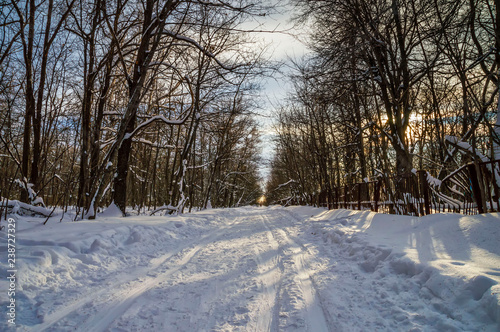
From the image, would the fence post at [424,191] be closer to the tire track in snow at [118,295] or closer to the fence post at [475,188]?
the fence post at [475,188]

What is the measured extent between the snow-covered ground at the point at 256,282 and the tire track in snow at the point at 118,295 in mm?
14

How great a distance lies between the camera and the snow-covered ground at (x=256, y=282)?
2.42m

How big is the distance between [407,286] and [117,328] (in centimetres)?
332

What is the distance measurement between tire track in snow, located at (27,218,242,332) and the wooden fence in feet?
21.0

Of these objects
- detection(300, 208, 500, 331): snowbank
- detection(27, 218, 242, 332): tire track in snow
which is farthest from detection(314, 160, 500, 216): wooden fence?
detection(27, 218, 242, 332): tire track in snow

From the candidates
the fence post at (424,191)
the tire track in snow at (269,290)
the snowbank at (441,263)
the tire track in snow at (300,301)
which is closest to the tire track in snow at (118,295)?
the tire track in snow at (269,290)

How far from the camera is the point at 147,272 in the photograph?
390 centimetres

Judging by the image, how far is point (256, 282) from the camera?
11.7 ft

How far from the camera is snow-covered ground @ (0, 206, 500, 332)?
242 centimetres

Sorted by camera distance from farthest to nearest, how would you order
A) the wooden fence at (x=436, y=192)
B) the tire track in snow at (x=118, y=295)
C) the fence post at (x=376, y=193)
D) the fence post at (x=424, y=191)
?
the fence post at (x=376, y=193) → the fence post at (x=424, y=191) → the wooden fence at (x=436, y=192) → the tire track in snow at (x=118, y=295)

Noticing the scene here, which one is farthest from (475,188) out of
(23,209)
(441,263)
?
(23,209)

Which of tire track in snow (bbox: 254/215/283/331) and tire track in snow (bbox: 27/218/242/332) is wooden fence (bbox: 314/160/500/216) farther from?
tire track in snow (bbox: 27/218/242/332)

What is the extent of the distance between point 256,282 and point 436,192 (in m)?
6.26

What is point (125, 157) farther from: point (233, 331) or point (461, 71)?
point (461, 71)
